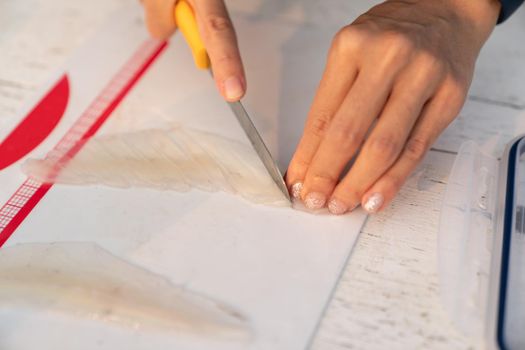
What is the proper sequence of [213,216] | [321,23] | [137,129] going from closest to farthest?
1. [213,216]
2. [137,129]
3. [321,23]

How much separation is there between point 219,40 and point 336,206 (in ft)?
0.87

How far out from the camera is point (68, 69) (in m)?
0.99

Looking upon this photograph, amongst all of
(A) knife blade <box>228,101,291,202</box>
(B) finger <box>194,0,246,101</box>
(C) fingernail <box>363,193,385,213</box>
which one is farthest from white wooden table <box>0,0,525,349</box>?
(B) finger <box>194,0,246,101</box>

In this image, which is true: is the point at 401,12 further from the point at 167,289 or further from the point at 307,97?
the point at 167,289

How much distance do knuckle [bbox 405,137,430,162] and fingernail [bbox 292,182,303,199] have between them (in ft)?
0.45

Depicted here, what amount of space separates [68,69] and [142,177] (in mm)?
285

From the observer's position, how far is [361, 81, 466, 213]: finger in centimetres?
75

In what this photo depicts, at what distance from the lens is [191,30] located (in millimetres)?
859

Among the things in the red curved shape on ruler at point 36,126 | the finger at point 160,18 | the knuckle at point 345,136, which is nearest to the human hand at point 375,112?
the knuckle at point 345,136

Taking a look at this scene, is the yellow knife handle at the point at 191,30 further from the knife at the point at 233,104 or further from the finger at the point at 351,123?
the finger at the point at 351,123

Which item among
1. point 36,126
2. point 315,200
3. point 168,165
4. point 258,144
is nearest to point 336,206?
point 315,200

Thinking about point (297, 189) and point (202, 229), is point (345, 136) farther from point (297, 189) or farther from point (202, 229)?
point (202, 229)

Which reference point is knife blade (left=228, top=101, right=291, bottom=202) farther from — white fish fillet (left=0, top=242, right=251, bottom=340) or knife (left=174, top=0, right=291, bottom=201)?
white fish fillet (left=0, top=242, right=251, bottom=340)

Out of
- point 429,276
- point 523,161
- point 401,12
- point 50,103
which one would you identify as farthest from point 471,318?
point 50,103
